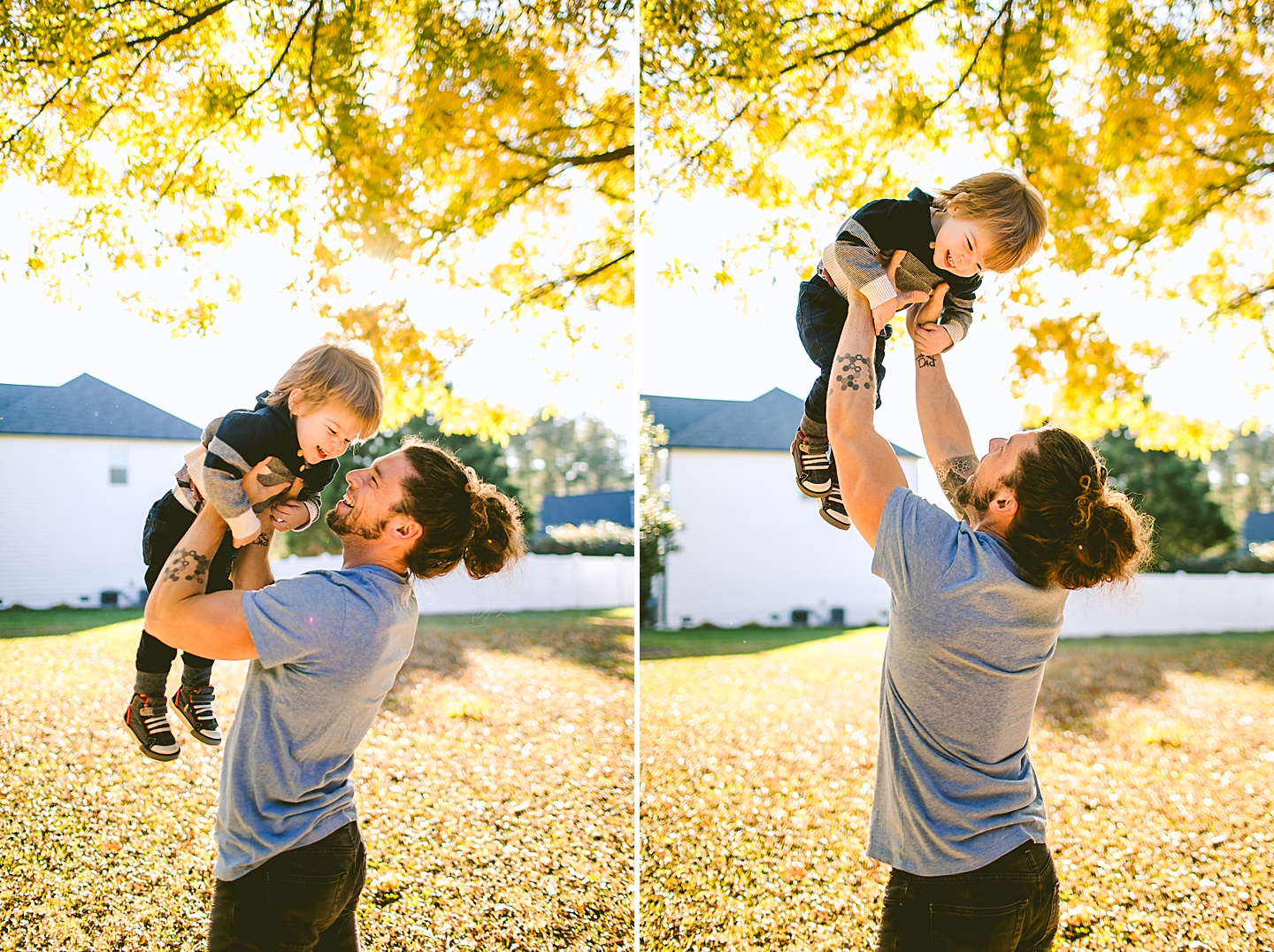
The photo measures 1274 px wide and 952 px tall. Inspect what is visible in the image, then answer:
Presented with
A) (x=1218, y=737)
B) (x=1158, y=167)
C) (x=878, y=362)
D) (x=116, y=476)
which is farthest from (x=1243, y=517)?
(x=116, y=476)

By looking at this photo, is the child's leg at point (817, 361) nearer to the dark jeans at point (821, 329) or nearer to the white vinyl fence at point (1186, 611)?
the dark jeans at point (821, 329)

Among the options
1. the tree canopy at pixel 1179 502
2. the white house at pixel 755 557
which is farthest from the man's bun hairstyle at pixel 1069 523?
the tree canopy at pixel 1179 502

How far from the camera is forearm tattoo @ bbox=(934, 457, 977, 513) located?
1555 mm

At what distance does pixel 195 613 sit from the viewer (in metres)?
1.20

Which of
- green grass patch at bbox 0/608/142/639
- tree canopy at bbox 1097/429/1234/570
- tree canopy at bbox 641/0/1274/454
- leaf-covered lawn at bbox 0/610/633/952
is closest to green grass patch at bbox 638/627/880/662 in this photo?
leaf-covered lawn at bbox 0/610/633/952

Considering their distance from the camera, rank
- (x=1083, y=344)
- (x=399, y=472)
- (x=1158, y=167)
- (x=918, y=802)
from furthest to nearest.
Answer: (x=1158, y=167) < (x=1083, y=344) < (x=399, y=472) < (x=918, y=802)

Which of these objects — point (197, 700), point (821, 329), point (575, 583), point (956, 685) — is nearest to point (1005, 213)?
point (821, 329)

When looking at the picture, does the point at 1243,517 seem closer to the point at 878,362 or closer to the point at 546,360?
the point at 546,360

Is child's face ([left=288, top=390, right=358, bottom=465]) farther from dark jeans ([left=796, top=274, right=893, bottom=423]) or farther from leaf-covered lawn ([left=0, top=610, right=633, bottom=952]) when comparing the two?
leaf-covered lawn ([left=0, top=610, right=633, bottom=952])

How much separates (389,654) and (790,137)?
8.07 ft

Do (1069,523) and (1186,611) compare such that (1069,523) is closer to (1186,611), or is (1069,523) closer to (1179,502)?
(1186,611)

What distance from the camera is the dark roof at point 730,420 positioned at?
4.05 m

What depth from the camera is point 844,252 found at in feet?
4.43

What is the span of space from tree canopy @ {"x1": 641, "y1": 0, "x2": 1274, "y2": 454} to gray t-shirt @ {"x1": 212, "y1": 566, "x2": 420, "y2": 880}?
2.24 m
